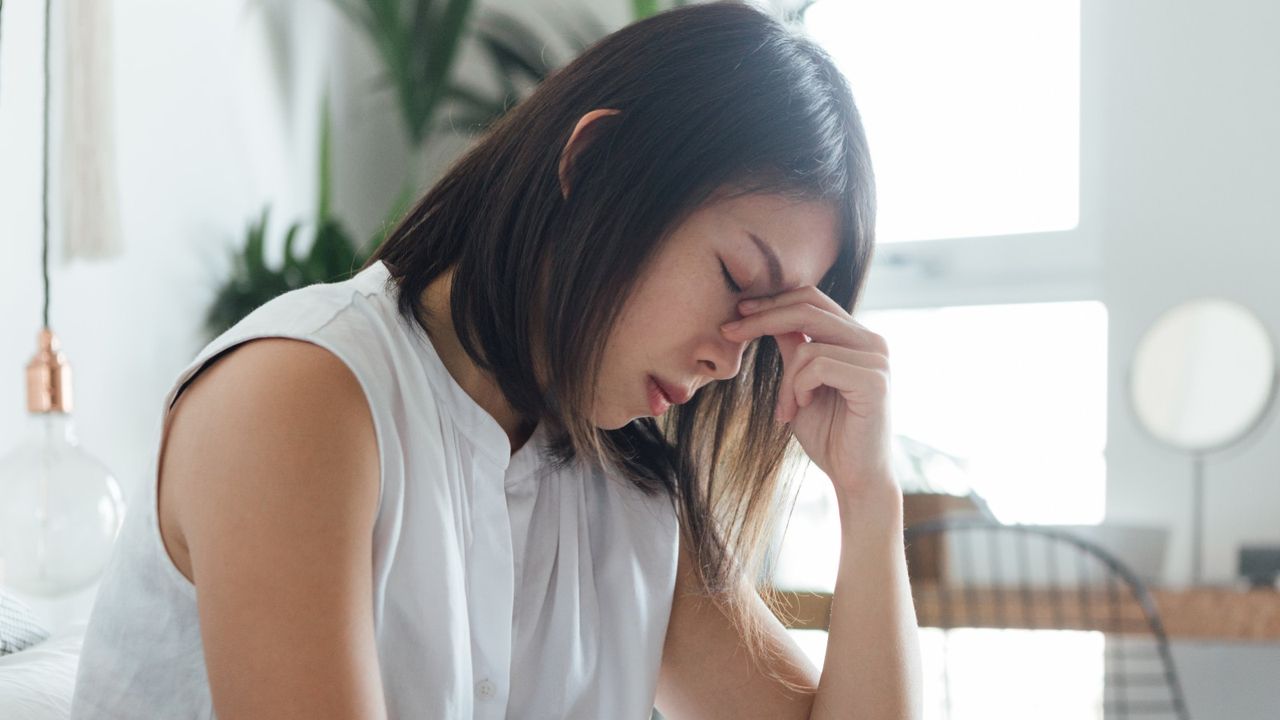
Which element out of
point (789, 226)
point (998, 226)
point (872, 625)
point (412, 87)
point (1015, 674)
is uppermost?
point (789, 226)

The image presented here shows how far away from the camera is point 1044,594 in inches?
83.4

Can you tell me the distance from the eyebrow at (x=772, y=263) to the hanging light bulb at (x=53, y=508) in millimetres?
848

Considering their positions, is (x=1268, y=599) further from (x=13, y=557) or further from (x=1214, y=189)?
(x=13, y=557)

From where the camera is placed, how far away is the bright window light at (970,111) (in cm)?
274

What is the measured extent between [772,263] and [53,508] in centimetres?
93

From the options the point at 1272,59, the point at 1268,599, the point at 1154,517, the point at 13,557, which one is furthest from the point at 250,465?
the point at 1272,59

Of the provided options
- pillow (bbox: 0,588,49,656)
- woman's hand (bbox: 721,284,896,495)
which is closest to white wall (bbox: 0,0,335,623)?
pillow (bbox: 0,588,49,656)

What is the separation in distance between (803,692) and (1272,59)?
2.10 meters

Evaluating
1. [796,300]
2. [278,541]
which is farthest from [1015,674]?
[278,541]

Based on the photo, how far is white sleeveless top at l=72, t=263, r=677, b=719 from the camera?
82 cm

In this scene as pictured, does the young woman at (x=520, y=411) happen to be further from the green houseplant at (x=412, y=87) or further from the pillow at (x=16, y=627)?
the green houseplant at (x=412, y=87)

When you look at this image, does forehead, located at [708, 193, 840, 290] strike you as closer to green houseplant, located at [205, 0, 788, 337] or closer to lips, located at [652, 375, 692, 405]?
lips, located at [652, 375, 692, 405]

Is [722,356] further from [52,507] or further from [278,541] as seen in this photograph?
[52,507]

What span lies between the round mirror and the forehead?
5.96 feet
